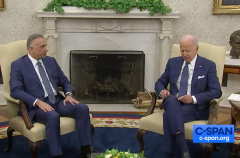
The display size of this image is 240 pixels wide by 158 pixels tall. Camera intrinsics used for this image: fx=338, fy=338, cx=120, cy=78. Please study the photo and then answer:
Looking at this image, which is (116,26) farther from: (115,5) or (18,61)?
(18,61)

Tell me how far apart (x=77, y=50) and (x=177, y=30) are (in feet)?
5.51

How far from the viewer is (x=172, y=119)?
9.76ft

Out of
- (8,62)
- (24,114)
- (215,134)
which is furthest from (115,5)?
(215,134)

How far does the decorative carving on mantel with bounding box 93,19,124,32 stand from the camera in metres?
5.43

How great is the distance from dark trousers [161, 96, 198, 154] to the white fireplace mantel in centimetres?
242

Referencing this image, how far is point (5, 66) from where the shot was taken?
3414 millimetres

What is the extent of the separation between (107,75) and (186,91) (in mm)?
2423

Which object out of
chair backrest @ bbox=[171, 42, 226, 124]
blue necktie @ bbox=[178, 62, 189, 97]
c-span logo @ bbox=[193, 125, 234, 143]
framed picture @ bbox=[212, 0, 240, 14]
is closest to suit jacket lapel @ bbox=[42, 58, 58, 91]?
blue necktie @ bbox=[178, 62, 189, 97]

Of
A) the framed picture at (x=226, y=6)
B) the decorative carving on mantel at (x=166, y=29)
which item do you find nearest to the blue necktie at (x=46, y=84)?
the decorative carving on mantel at (x=166, y=29)

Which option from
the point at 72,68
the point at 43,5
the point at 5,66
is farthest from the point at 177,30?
the point at 5,66

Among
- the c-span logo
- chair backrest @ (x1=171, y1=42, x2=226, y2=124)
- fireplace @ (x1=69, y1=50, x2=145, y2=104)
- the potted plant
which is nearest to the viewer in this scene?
the c-span logo

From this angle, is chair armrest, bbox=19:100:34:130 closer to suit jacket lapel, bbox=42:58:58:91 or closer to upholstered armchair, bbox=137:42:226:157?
suit jacket lapel, bbox=42:58:58:91

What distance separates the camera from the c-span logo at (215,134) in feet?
6.43

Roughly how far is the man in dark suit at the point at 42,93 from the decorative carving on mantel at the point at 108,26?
2120 mm
